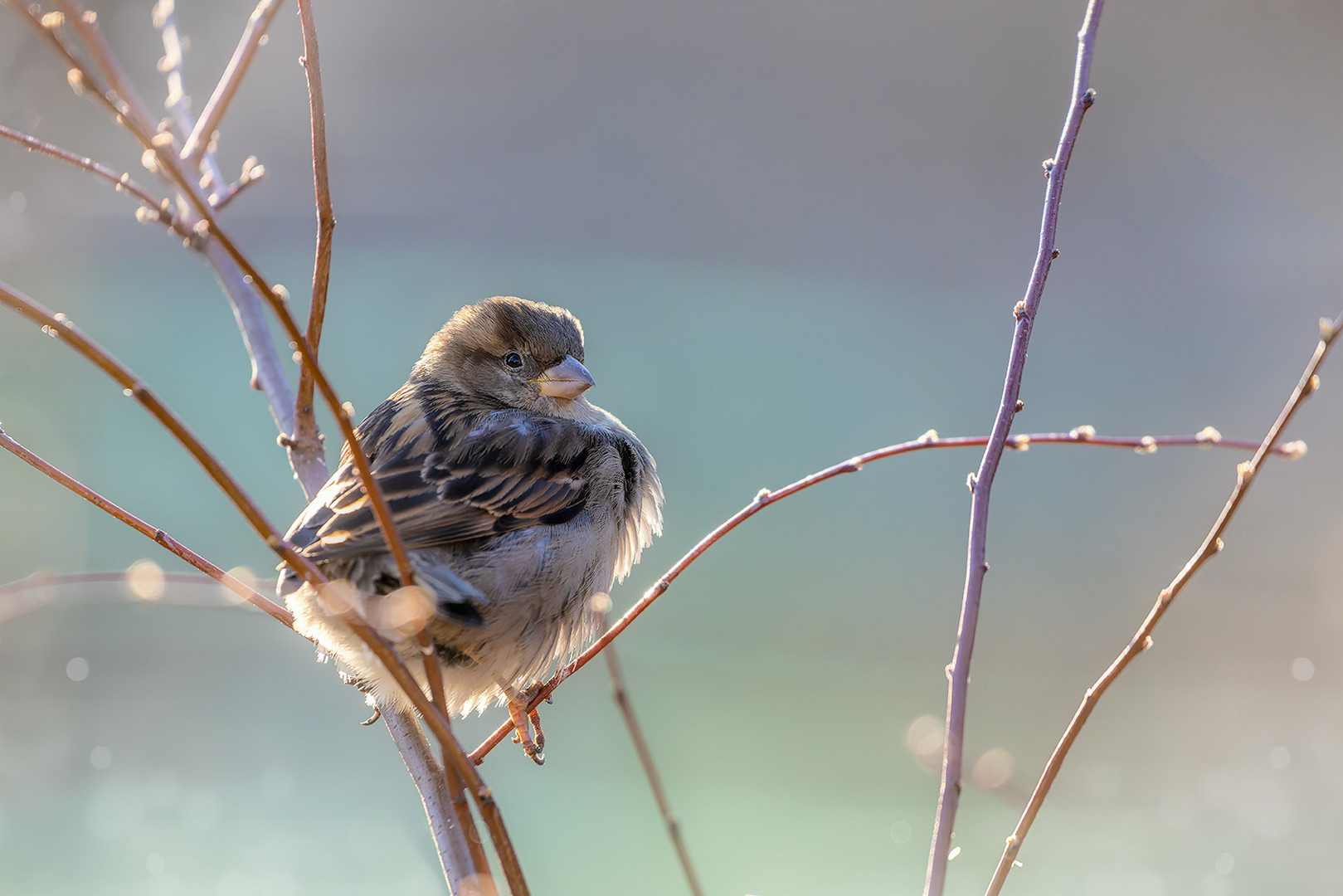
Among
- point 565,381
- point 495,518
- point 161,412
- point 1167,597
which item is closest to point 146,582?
point 161,412

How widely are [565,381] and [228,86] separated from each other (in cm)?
83

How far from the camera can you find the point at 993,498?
16.7 ft

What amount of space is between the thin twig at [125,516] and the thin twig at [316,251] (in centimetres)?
20

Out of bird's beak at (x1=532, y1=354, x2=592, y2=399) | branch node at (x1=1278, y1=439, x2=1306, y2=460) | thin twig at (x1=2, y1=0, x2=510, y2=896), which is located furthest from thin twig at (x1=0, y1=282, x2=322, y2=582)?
bird's beak at (x1=532, y1=354, x2=592, y2=399)

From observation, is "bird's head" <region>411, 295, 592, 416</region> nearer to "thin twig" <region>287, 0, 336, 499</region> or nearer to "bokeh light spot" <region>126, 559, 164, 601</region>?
"thin twig" <region>287, 0, 336, 499</region>

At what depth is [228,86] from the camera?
1.35m

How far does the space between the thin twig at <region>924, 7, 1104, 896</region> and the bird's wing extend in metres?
0.73

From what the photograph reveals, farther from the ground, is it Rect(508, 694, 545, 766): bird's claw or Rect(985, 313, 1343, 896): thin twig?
Rect(985, 313, 1343, 896): thin twig

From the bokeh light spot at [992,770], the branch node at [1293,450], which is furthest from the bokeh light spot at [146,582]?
the branch node at [1293,450]

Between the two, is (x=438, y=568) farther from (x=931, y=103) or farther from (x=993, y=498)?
(x=931, y=103)

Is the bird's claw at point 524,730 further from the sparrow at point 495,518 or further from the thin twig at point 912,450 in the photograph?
the thin twig at point 912,450

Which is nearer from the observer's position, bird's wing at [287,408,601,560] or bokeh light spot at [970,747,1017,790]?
bokeh light spot at [970,747,1017,790]

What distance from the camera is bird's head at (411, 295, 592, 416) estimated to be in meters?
2.02

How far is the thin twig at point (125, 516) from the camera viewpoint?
91 cm
